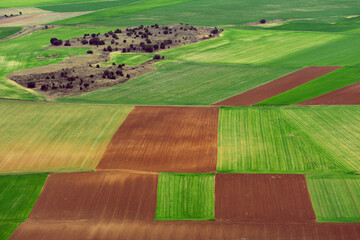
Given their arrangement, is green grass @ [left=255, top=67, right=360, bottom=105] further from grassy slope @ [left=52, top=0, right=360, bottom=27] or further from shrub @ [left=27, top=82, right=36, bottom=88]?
grassy slope @ [left=52, top=0, right=360, bottom=27]

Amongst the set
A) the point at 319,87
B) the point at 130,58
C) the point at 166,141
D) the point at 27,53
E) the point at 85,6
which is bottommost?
the point at 85,6

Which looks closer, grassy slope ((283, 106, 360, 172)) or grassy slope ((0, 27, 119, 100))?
grassy slope ((283, 106, 360, 172))

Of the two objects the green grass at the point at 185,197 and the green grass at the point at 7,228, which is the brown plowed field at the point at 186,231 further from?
the green grass at the point at 185,197

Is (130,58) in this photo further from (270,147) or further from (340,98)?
(270,147)

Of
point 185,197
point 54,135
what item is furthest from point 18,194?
point 185,197

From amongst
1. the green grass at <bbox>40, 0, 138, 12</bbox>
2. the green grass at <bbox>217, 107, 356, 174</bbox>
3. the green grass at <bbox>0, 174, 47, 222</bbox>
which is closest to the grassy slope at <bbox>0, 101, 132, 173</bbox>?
the green grass at <bbox>0, 174, 47, 222</bbox>

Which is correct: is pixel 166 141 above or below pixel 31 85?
above
